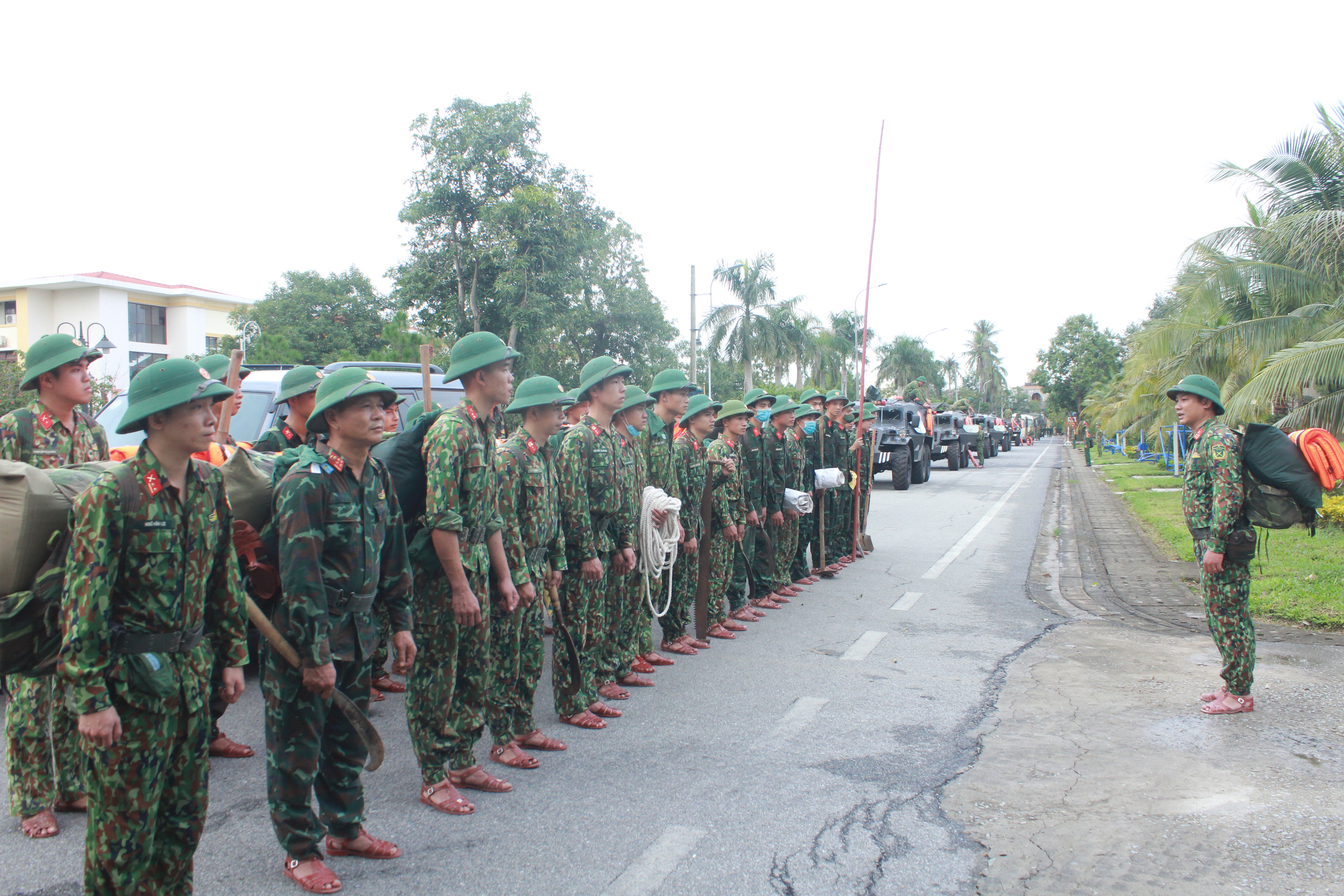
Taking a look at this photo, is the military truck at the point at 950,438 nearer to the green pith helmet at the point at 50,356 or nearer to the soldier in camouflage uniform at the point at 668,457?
the soldier in camouflage uniform at the point at 668,457

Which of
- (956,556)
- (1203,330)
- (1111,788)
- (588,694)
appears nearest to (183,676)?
(588,694)

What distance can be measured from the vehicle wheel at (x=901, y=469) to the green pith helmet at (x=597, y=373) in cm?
1683

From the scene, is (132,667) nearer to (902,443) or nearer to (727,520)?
(727,520)

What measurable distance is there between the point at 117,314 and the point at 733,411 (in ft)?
149

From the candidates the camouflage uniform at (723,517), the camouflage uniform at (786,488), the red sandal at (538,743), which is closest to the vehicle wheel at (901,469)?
the camouflage uniform at (786,488)

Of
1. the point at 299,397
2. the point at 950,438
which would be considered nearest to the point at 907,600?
the point at 299,397

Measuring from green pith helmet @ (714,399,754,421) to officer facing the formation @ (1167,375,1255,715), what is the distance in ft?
10.8

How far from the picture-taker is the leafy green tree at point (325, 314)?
4412 centimetres

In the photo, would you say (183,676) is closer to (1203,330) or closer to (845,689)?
(845,689)

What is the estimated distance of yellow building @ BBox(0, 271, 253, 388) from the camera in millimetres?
42312

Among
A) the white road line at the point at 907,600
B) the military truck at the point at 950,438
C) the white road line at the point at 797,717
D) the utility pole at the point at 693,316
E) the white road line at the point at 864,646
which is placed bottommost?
the white road line at the point at 797,717

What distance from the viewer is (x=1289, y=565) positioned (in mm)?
10117

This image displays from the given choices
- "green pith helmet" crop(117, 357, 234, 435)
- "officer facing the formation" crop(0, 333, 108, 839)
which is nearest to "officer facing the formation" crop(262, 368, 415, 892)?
"green pith helmet" crop(117, 357, 234, 435)

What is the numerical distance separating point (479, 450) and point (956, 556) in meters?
8.99
